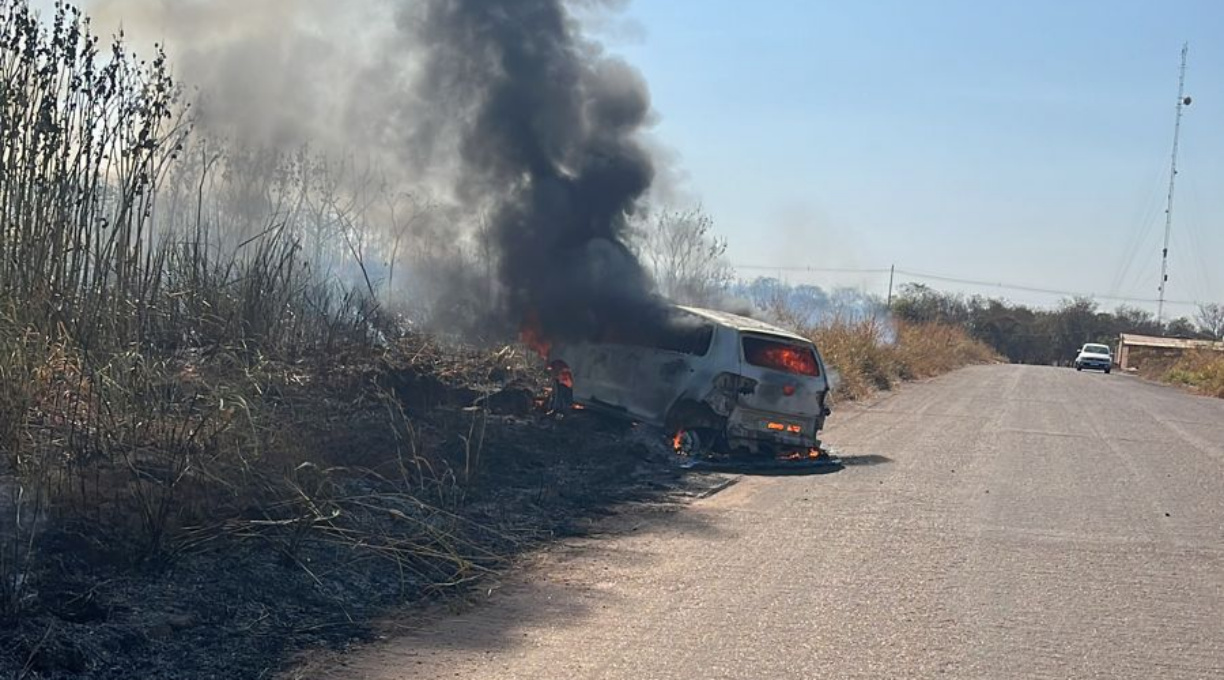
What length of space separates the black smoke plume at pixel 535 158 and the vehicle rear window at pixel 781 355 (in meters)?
1.94

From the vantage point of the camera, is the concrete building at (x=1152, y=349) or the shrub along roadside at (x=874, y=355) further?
the concrete building at (x=1152, y=349)

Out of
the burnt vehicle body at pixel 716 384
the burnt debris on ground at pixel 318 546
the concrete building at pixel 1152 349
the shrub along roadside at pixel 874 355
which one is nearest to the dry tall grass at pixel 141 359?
the burnt debris on ground at pixel 318 546

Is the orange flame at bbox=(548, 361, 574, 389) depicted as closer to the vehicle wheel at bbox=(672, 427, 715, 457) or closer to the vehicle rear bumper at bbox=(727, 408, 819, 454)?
the vehicle wheel at bbox=(672, 427, 715, 457)

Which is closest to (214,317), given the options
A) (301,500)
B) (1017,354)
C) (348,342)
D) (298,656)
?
(348,342)

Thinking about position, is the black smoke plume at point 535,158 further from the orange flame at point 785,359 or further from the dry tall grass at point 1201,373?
the dry tall grass at point 1201,373

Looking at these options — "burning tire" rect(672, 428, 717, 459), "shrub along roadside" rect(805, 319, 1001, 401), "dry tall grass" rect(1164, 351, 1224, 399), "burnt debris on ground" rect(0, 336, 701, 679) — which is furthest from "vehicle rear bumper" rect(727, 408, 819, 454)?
"dry tall grass" rect(1164, 351, 1224, 399)

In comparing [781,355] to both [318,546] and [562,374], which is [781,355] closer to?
[562,374]

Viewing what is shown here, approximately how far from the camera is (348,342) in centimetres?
1362

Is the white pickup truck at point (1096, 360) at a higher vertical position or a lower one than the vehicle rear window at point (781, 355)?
higher

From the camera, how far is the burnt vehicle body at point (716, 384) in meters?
13.6

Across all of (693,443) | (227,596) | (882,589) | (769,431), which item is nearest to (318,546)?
(227,596)

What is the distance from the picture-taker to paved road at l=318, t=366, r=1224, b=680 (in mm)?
5906

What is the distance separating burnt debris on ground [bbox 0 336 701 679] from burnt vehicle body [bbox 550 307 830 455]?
39.4 inches

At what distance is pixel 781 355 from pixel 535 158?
15.1 ft
